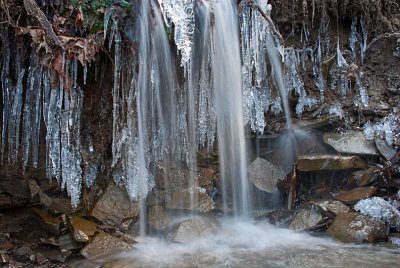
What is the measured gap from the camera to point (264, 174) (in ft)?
18.9

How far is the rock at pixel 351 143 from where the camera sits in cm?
560

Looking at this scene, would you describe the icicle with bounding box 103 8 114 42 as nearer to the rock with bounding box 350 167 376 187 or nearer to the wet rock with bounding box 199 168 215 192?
the wet rock with bounding box 199 168 215 192

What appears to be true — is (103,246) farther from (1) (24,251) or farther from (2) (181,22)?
(2) (181,22)

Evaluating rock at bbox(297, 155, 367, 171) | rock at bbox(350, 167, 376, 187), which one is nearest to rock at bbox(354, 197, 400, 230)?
rock at bbox(350, 167, 376, 187)

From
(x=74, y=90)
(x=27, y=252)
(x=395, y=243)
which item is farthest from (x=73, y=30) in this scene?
(x=395, y=243)

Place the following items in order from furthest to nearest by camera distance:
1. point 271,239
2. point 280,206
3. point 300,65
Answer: point 300,65
point 280,206
point 271,239

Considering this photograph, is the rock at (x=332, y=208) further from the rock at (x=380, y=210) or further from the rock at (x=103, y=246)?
the rock at (x=103, y=246)

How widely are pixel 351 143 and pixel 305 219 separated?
136 centimetres

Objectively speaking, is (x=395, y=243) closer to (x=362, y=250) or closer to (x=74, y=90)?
(x=362, y=250)

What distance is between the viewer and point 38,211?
16.3ft

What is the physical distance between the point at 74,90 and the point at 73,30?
0.68 metres

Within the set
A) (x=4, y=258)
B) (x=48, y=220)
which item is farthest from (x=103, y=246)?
(x=4, y=258)

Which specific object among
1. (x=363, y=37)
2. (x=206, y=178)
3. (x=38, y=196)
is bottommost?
(x=38, y=196)

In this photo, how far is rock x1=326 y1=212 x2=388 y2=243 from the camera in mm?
4473
